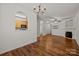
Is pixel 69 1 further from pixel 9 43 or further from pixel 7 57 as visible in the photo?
pixel 7 57

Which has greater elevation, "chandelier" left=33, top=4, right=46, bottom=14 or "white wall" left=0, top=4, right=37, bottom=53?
"chandelier" left=33, top=4, right=46, bottom=14

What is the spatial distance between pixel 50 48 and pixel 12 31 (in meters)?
0.80

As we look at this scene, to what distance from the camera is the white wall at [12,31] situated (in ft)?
7.11

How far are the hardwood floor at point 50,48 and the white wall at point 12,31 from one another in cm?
10

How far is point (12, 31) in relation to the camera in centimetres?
222

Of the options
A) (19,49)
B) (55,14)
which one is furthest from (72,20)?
(19,49)

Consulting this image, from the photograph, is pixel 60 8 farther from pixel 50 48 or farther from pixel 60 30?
pixel 50 48

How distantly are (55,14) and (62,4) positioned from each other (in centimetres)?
23

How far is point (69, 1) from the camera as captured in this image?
2148 mm

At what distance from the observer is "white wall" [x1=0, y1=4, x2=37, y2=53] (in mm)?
2168

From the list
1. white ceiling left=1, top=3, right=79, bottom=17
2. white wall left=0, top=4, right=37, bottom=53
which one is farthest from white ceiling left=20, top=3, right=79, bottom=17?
white wall left=0, top=4, right=37, bottom=53

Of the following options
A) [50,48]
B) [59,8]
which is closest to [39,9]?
[59,8]

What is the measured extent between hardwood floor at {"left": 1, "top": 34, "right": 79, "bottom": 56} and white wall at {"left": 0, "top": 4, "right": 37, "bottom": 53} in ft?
0.33

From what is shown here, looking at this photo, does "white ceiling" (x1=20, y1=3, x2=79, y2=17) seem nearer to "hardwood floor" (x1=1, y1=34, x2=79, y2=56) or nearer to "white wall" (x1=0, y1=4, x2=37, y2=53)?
"white wall" (x1=0, y1=4, x2=37, y2=53)
